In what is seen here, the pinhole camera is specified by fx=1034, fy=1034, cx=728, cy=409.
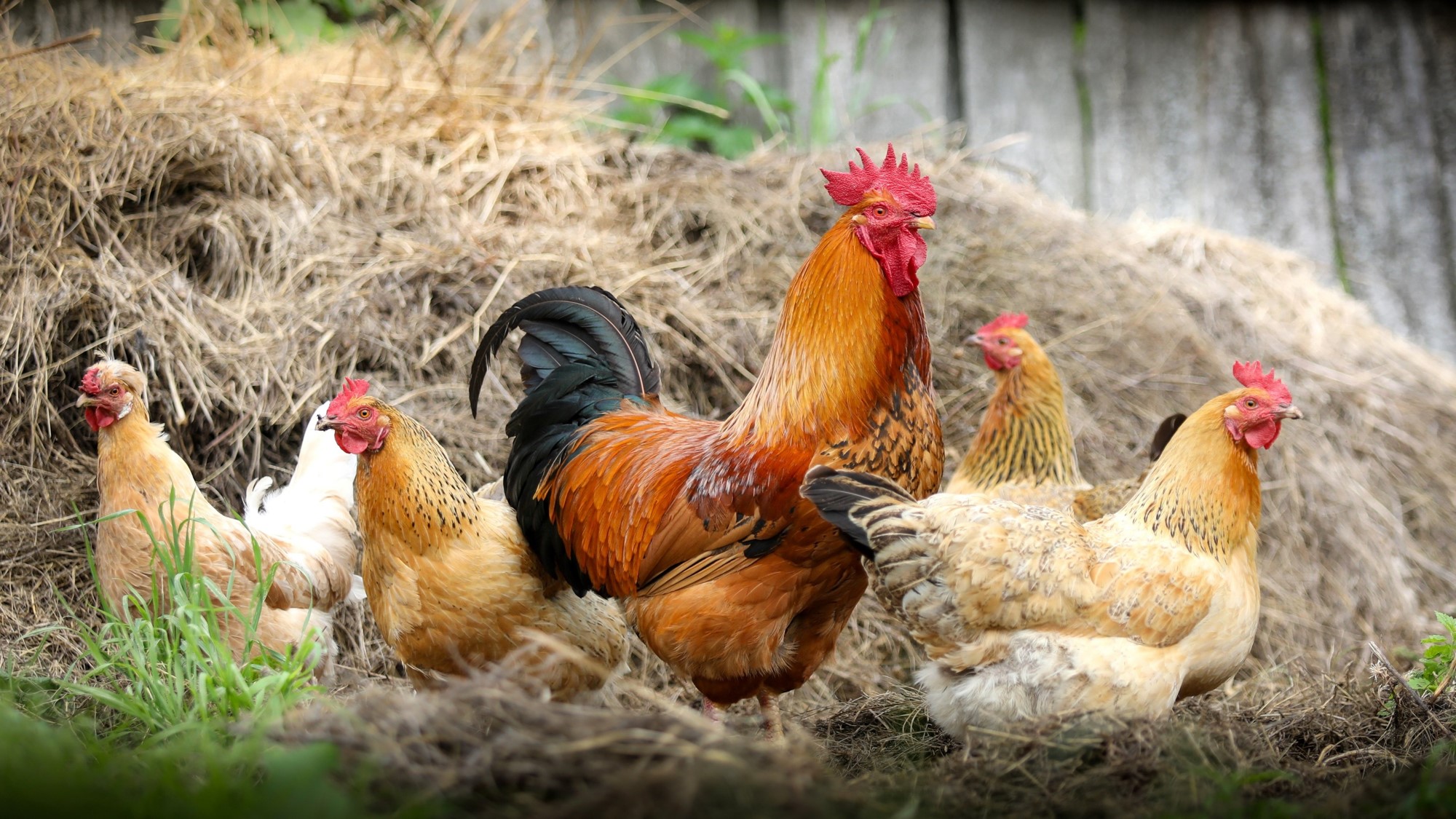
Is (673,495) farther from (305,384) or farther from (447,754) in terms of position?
(305,384)

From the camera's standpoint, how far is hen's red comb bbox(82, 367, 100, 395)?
11.5ft

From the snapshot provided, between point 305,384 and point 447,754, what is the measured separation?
2582mm

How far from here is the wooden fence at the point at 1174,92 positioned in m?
6.66

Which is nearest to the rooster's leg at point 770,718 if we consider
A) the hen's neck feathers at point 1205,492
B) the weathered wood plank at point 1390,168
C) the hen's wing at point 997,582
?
the hen's wing at point 997,582

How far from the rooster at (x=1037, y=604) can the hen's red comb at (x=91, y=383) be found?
2.45 m

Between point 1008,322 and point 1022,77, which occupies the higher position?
point 1022,77

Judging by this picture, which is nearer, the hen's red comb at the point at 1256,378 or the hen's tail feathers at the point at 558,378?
the hen's red comb at the point at 1256,378

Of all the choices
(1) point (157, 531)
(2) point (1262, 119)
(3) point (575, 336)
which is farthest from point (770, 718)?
(2) point (1262, 119)

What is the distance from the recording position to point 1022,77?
22.0 feet

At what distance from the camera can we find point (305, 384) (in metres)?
4.28

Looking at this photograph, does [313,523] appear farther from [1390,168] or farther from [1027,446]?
[1390,168]

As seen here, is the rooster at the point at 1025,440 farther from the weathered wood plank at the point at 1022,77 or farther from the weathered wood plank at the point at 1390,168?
the weathered wood plank at the point at 1390,168

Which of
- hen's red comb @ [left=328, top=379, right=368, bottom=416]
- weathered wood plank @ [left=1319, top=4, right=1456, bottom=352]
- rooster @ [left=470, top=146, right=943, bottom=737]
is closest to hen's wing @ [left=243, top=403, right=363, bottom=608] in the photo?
hen's red comb @ [left=328, top=379, right=368, bottom=416]

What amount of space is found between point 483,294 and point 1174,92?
4787mm
